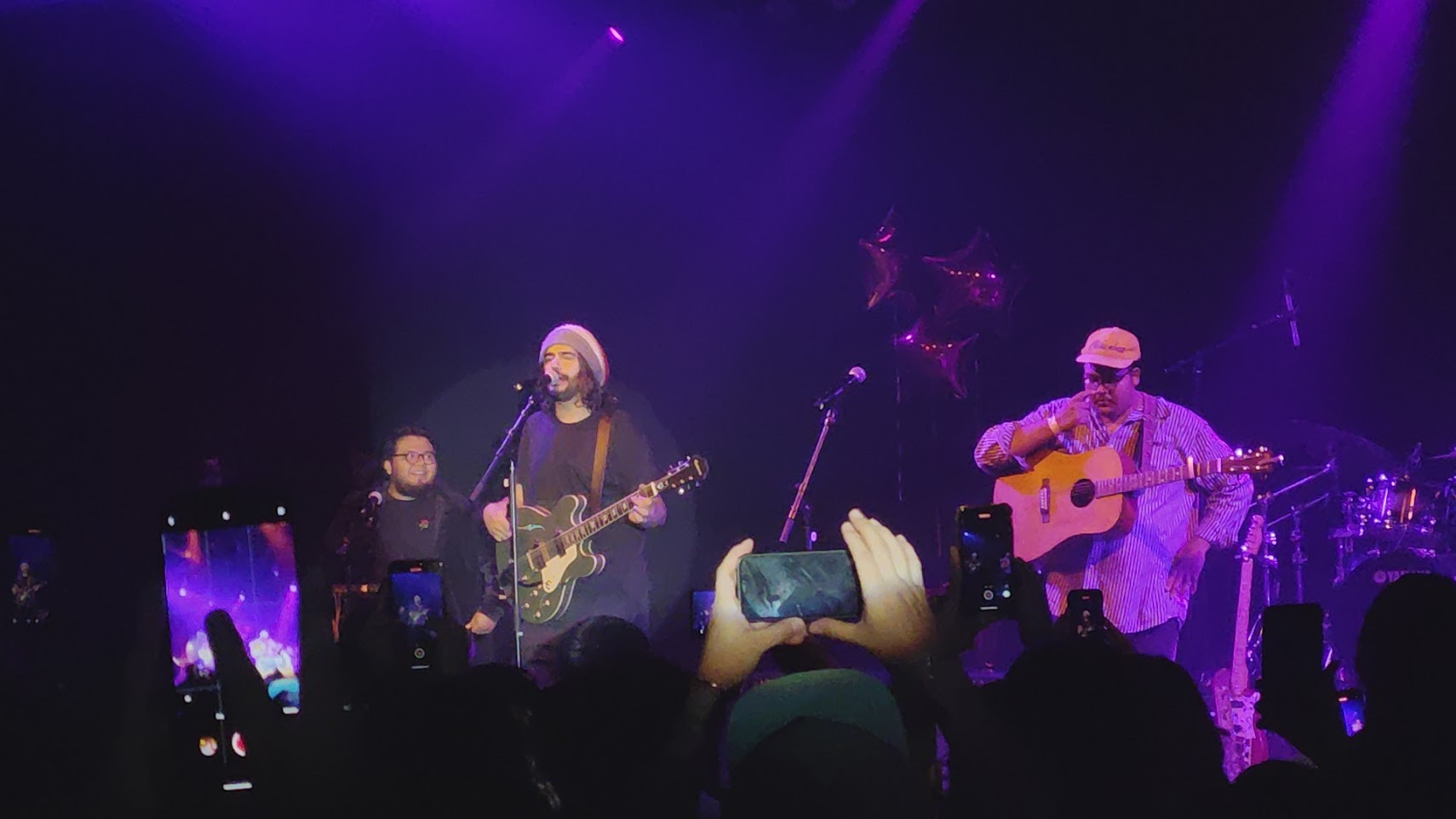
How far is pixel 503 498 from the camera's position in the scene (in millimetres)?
7703

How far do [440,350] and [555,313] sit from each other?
0.91 m

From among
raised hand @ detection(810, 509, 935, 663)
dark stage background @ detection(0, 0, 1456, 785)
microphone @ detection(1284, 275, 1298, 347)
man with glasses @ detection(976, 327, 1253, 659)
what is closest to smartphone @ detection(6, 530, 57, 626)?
dark stage background @ detection(0, 0, 1456, 785)

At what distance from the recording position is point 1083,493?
6.93m

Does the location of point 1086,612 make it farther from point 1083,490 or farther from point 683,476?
point 683,476

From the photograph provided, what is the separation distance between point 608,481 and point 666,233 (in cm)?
246

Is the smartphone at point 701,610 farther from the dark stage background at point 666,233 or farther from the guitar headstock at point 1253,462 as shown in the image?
the dark stage background at point 666,233

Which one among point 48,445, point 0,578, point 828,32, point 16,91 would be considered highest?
A: point 828,32

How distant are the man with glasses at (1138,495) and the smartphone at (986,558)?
3.91m

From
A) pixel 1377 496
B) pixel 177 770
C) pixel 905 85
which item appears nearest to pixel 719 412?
pixel 905 85

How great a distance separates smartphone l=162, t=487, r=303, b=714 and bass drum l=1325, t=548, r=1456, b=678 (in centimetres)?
677

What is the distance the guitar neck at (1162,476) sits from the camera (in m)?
6.69

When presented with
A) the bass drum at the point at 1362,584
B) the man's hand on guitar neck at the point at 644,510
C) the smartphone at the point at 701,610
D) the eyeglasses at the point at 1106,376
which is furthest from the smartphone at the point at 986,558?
the bass drum at the point at 1362,584

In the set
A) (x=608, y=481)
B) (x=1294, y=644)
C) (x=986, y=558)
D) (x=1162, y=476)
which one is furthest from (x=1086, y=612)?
(x=608, y=481)

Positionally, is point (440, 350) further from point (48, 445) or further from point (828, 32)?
point (828, 32)
